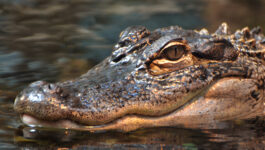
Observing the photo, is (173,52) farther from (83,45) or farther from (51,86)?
(83,45)

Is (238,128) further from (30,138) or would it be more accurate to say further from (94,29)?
(94,29)

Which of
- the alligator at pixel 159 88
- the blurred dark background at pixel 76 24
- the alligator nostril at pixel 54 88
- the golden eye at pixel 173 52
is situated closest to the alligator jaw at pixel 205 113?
the alligator at pixel 159 88

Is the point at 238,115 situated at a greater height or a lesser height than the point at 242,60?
lesser

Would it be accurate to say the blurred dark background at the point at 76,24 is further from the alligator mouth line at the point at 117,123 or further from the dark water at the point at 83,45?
the alligator mouth line at the point at 117,123

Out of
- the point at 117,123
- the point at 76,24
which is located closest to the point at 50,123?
the point at 117,123

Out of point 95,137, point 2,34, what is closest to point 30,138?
point 95,137

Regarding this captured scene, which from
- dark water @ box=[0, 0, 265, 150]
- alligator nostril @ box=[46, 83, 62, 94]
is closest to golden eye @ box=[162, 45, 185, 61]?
dark water @ box=[0, 0, 265, 150]

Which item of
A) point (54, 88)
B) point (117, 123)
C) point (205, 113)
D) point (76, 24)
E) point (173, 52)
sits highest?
point (76, 24)
